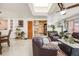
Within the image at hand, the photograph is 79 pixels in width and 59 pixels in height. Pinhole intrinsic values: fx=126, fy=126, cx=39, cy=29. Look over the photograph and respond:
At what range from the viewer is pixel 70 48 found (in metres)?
2.56

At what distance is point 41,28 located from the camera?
2781 millimetres

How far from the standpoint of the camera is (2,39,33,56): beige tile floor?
8.95ft

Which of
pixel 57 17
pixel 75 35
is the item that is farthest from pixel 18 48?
pixel 75 35

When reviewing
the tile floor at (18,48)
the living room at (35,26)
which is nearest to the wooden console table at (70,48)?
the living room at (35,26)

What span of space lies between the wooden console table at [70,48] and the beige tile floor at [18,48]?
699mm

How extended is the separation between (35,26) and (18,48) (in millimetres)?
616

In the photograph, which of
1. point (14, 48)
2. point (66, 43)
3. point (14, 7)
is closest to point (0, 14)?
point (14, 7)

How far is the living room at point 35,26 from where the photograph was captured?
2699 mm

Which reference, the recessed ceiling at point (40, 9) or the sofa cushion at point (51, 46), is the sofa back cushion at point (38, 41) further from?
the recessed ceiling at point (40, 9)

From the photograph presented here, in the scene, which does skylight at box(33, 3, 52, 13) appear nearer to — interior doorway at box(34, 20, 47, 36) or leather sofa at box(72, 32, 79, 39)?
interior doorway at box(34, 20, 47, 36)

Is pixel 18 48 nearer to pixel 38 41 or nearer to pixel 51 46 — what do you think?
pixel 38 41

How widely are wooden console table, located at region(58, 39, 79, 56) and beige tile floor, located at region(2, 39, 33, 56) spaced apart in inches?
27.5

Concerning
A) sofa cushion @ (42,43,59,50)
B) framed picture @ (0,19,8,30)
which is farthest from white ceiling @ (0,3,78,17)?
sofa cushion @ (42,43,59,50)

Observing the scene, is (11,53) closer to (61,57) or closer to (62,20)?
(61,57)
